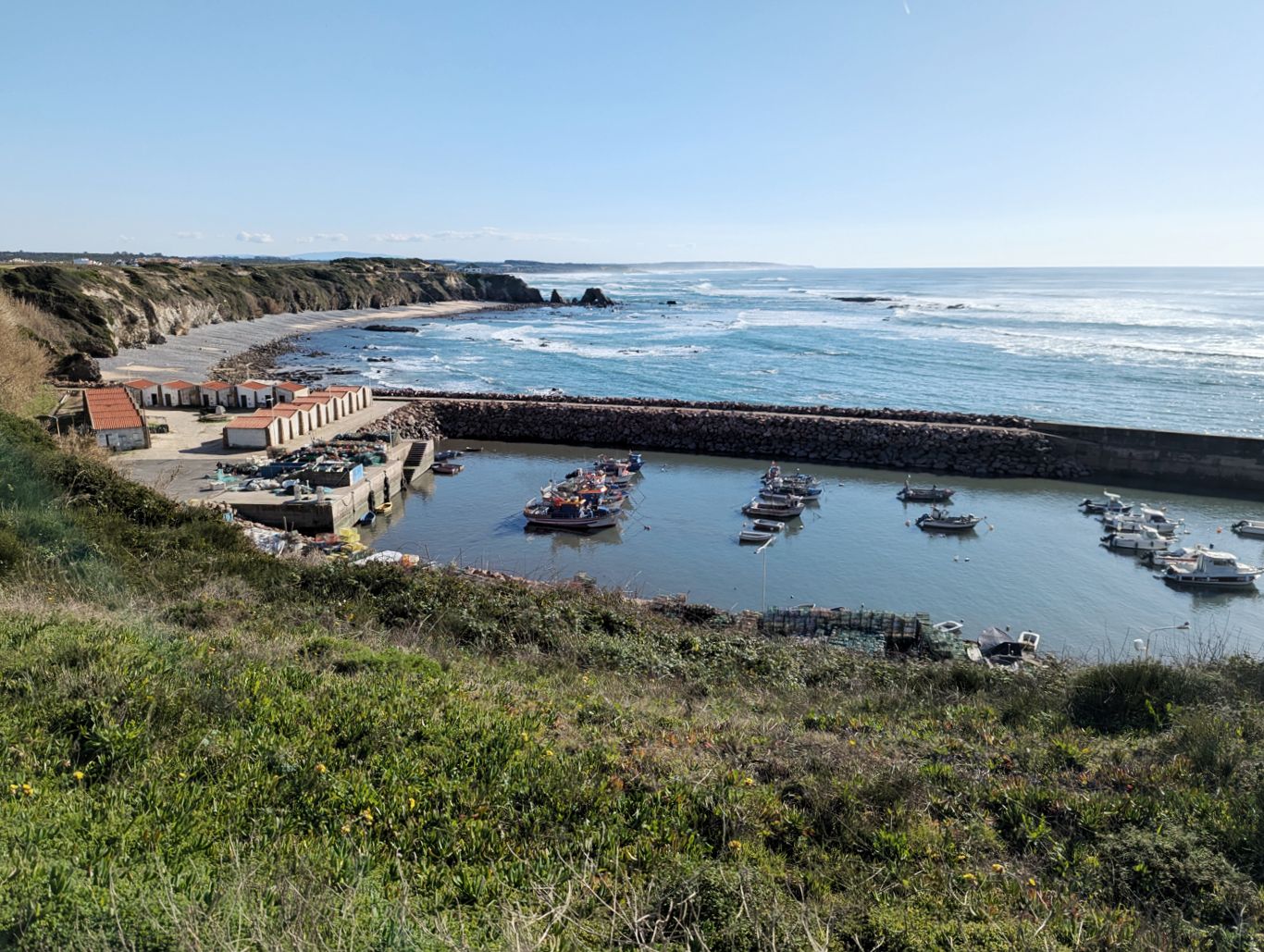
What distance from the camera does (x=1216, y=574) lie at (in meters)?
19.2

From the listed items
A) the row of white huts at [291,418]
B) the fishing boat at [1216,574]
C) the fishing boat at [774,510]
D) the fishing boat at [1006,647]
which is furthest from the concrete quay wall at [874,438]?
the fishing boat at [1006,647]

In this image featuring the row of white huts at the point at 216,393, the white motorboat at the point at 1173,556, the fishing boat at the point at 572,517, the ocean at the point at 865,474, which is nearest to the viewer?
the ocean at the point at 865,474

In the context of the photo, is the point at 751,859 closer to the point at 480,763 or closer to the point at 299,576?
the point at 480,763

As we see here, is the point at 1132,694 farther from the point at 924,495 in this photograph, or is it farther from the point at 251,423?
the point at 251,423

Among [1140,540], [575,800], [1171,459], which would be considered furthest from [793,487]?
[575,800]

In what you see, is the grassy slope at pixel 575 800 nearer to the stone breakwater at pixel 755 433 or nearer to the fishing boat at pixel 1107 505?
the fishing boat at pixel 1107 505

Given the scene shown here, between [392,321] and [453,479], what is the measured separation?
6297cm

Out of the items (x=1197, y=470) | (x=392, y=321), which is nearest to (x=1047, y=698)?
(x=1197, y=470)

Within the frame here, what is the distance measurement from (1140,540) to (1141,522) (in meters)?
1.93

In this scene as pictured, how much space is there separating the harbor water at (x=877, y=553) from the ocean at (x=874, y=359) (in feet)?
47.6

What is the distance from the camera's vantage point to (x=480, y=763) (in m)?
5.95

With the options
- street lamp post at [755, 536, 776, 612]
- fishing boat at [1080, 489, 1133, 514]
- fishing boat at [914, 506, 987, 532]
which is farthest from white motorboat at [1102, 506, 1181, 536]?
street lamp post at [755, 536, 776, 612]

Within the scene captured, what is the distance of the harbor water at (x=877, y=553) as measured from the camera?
57.7 ft

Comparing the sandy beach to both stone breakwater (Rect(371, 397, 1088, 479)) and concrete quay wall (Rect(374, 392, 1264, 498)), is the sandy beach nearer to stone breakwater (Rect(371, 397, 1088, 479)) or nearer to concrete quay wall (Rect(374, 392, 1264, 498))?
concrete quay wall (Rect(374, 392, 1264, 498))
